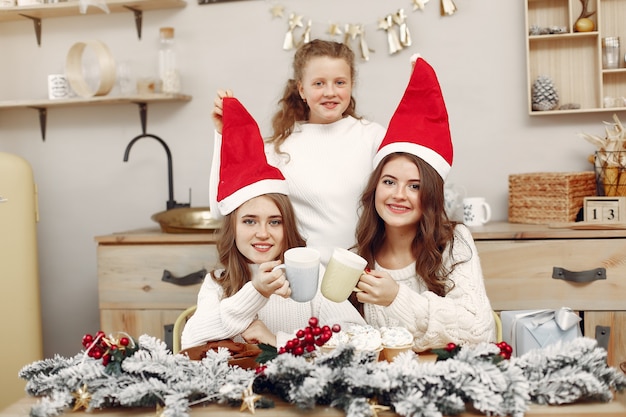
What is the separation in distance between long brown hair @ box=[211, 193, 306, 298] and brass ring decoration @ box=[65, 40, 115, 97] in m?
1.33

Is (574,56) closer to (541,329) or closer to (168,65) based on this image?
(541,329)

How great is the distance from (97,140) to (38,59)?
45 cm

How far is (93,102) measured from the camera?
2963mm

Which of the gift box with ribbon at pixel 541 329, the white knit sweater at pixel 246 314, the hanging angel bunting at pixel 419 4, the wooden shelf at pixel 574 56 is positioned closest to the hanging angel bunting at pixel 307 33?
the hanging angel bunting at pixel 419 4

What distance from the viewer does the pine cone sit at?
8.63 ft

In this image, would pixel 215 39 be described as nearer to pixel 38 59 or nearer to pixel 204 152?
pixel 204 152

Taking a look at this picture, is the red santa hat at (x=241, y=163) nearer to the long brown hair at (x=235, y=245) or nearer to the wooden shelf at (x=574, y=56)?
the long brown hair at (x=235, y=245)

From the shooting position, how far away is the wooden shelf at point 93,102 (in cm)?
285

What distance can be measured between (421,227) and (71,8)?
1988 mm

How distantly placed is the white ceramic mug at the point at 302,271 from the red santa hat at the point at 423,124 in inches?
18.6

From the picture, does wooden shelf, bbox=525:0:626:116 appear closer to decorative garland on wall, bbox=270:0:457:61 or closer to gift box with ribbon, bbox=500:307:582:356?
decorative garland on wall, bbox=270:0:457:61

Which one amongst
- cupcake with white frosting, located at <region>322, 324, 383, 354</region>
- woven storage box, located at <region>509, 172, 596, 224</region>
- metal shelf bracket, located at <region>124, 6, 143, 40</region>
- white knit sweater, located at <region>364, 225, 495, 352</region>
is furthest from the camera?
metal shelf bracket, located at <region>124, 6, 143, 40</region>

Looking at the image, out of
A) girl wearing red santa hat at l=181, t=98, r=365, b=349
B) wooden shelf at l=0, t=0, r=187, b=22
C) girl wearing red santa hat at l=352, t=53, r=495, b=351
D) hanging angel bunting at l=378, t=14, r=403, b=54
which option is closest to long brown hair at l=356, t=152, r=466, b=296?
girl wearing red santa hat at l=352, t=53, r=495, b=351

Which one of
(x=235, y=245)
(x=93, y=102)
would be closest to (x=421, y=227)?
(x=235, y=245)
